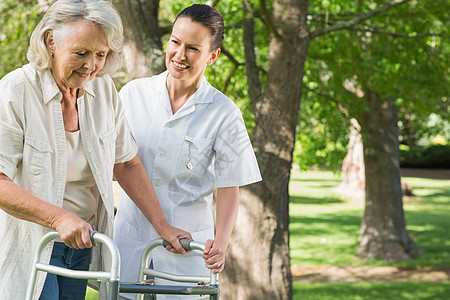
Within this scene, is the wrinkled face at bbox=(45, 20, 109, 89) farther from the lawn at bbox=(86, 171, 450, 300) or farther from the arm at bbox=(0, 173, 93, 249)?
the lawn at bbox=(86, 171, 450, 300)

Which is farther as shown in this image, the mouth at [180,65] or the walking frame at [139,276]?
the mouth at [180,65]

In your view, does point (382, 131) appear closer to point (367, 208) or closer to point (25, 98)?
point (367, 208)

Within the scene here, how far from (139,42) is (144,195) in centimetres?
272

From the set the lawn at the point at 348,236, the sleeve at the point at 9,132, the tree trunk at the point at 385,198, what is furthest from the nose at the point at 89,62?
the tree trunk at the point at 385,198

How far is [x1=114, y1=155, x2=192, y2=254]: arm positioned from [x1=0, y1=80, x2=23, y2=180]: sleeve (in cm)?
62

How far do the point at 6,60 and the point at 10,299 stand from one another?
5.92m

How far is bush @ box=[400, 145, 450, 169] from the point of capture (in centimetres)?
3438

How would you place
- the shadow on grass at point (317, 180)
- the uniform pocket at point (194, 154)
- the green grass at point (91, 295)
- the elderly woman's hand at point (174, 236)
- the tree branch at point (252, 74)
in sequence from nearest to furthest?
the elderly woman's hand at point (174, 236), the uniform pocket at point (194, 154), the tree branch at point (252, 74), the green grass at point (91, 295), the shadow on grass at point (317, 180)

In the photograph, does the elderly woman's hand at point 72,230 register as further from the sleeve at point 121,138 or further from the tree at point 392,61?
the tree at point 392,61

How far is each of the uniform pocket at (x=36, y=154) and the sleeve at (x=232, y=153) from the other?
2.82 ft

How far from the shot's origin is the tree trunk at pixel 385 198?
1159 centimetres

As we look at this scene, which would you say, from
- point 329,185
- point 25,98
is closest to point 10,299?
point 25,98

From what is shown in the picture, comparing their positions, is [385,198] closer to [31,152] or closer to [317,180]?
[31,152]

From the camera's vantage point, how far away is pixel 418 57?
874 centimetres
